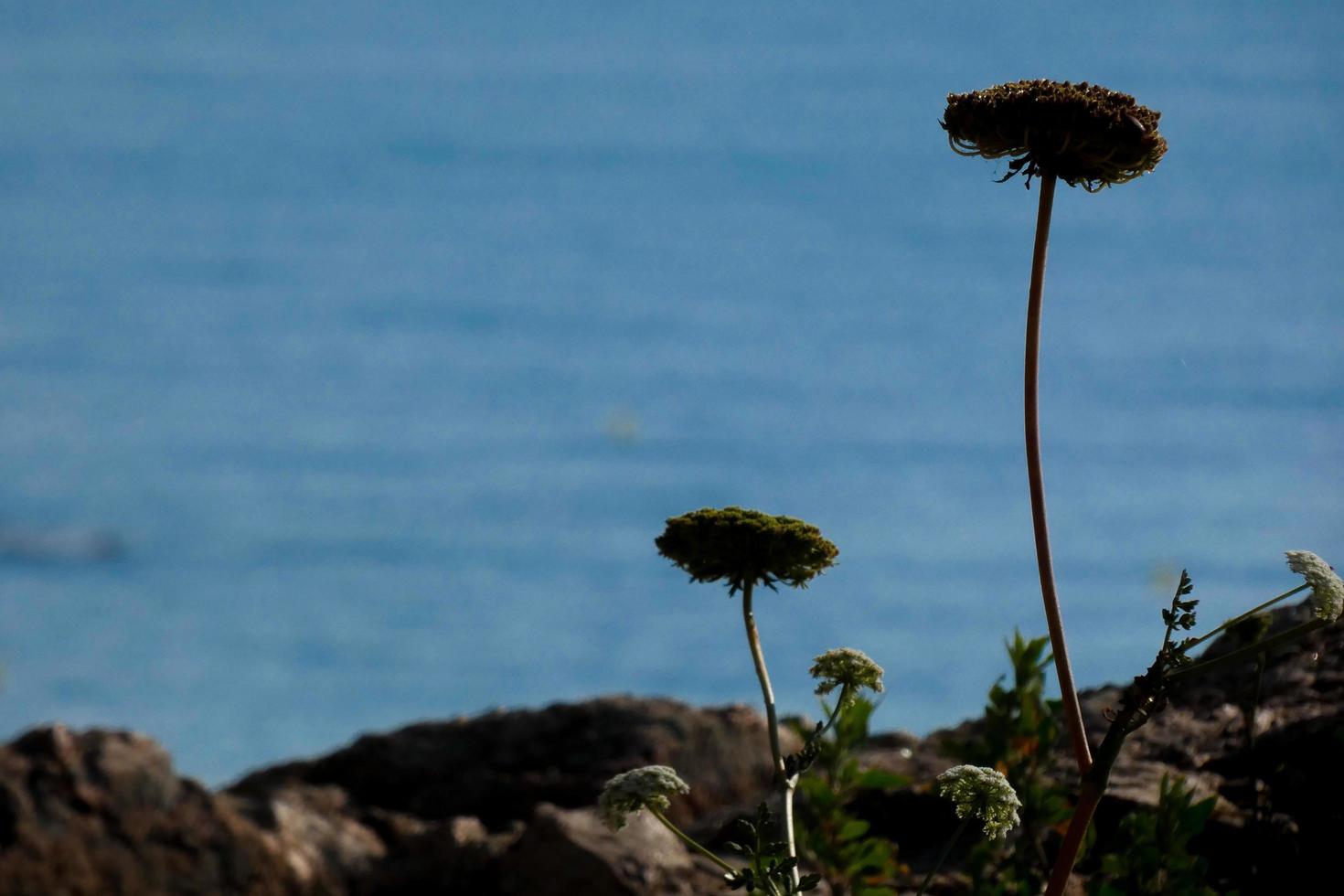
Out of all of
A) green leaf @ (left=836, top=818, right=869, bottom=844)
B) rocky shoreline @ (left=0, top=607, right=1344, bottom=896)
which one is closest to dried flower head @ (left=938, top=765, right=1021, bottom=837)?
green leaf @ (left=836, top=818, right=869, bottom=844)

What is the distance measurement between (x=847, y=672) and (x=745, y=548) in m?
0.74

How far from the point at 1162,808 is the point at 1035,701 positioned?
3.48ft

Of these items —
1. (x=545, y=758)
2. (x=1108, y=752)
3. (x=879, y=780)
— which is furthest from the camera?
(x=545, y=758)

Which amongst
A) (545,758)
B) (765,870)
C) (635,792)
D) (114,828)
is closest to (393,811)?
(545,758)

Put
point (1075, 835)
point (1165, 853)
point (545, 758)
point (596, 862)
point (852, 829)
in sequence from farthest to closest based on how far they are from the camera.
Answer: point (545, 758) → point (596, 862) → point (852, 829) → point (1165, 853) → point (1075, 835)

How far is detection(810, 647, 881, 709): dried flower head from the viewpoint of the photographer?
6016 mm

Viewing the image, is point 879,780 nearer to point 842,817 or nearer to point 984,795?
point 842,817

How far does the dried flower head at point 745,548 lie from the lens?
20.6 ft

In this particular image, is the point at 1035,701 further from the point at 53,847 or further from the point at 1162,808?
the point at 53,847

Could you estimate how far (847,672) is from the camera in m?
6.04

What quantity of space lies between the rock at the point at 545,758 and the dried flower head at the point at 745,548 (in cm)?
625

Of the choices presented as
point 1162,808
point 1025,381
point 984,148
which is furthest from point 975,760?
point 984,148

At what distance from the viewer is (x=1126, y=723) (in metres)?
5.00

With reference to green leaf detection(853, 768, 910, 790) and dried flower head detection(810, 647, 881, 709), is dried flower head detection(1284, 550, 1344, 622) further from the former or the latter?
green leaf detection(853, 768, 910, 790)
